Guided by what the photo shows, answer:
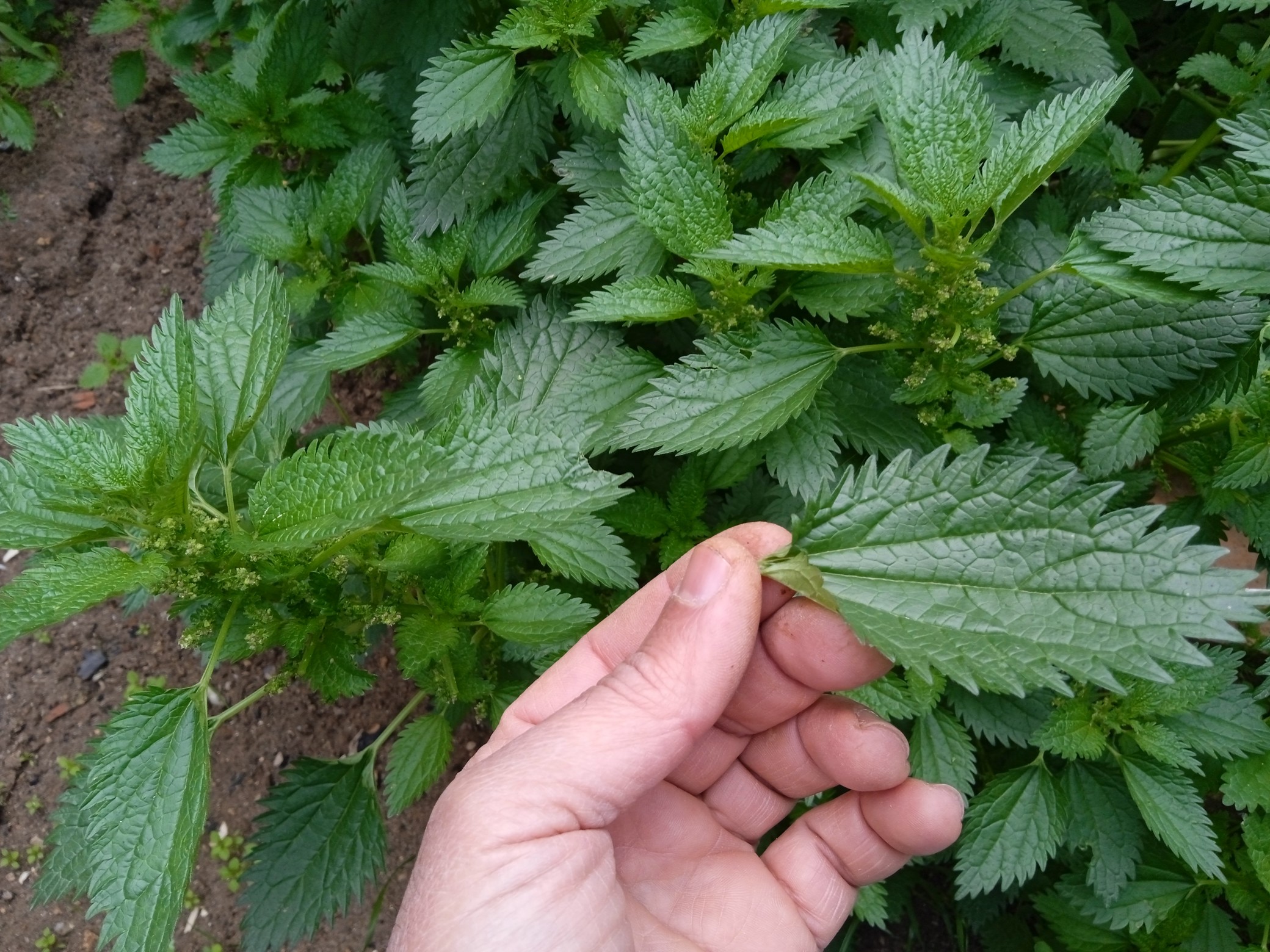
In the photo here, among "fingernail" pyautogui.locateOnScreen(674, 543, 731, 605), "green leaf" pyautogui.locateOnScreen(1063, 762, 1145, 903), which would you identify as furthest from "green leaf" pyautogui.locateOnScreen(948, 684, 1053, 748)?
"fingernail" pyautogui.locateOnScreen(674, 543, 731, 605)

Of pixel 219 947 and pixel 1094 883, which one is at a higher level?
pixel 1094 883

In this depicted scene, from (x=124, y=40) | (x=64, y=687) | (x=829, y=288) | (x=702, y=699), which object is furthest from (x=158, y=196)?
(x=702, y=699)

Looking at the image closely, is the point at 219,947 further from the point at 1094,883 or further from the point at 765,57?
the point at 765,57

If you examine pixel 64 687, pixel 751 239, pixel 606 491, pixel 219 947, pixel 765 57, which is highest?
pixel 765 57

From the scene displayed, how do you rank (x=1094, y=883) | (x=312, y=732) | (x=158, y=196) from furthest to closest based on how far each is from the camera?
(x=158, y=196)
(x=312, y=732)
(x=1094, y=883)

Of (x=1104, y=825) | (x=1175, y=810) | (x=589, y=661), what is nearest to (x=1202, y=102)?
(x=1175, y=810)

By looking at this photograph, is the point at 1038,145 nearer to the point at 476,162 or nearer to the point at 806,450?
the point at 806,450

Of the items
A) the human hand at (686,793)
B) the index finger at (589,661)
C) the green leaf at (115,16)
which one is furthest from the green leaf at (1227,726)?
the green leaf at (115,16)
